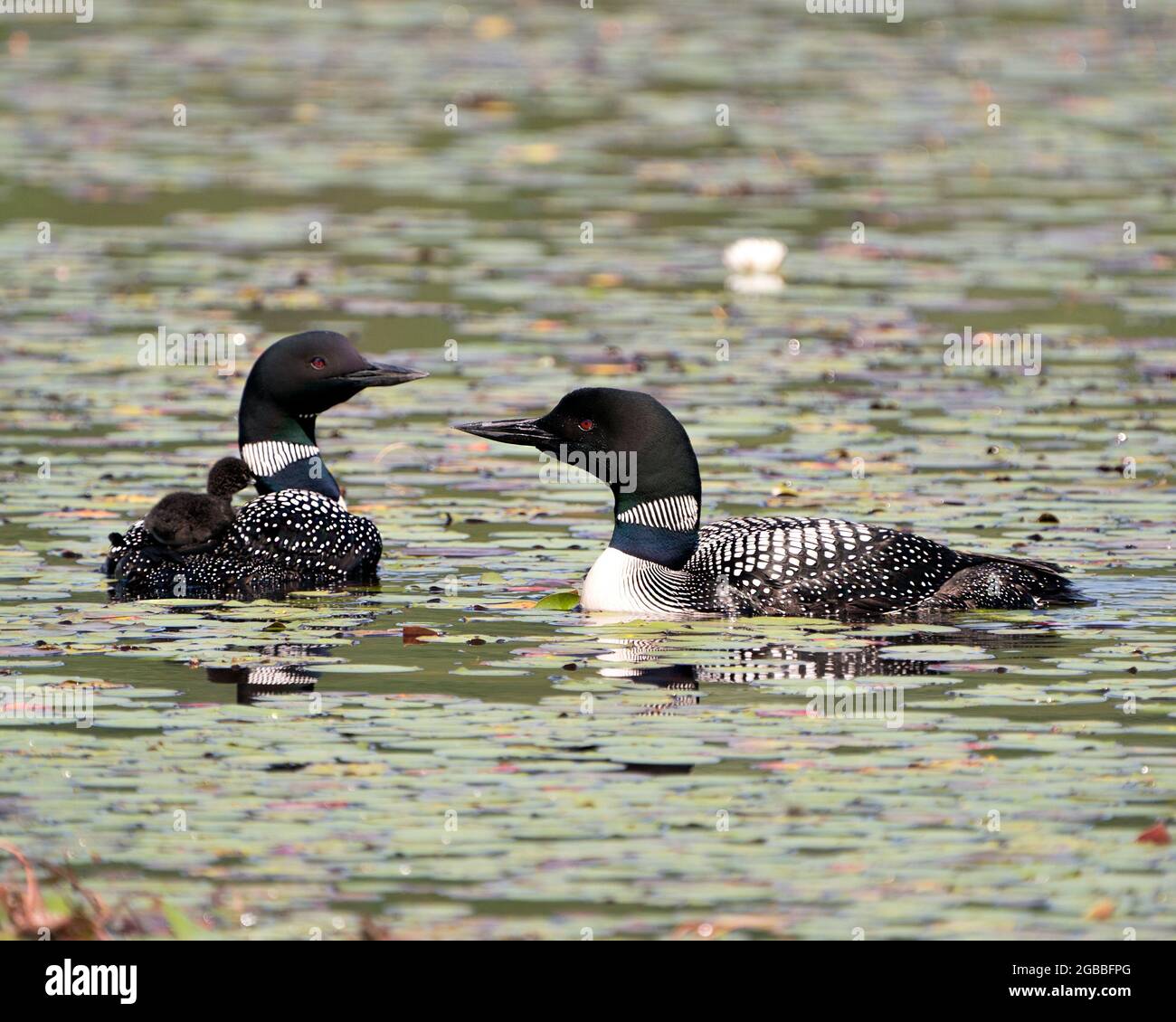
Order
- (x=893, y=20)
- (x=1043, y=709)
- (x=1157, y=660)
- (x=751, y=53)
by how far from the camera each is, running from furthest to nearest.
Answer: (x=893, y=20) < (x=751, y=53) < (x=1157, y=660) < (x=1043, y=709)

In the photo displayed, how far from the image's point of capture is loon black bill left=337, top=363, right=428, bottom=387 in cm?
1090

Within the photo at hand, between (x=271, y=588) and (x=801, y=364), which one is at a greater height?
(x=801, y=364)

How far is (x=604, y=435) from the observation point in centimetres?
977

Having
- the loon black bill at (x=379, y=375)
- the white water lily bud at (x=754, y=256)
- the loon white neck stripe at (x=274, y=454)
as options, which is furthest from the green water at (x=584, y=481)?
the loon black bill at (x=379, y=375)

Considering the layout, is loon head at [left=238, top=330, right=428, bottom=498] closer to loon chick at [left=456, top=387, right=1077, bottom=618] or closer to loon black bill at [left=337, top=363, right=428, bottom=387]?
loon black bill at [left=337, top=363, right=428, bottom=387]

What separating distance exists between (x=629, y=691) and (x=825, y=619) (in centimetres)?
144

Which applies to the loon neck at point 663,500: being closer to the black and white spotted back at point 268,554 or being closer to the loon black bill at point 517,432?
the loon black bill at point 517,432

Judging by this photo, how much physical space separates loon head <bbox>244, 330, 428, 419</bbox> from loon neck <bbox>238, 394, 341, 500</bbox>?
6 cm

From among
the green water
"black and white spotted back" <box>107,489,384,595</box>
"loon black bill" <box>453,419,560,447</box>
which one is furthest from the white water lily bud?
"loon black bill" <box>453,419,560,447</box>

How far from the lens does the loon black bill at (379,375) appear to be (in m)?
10.9
